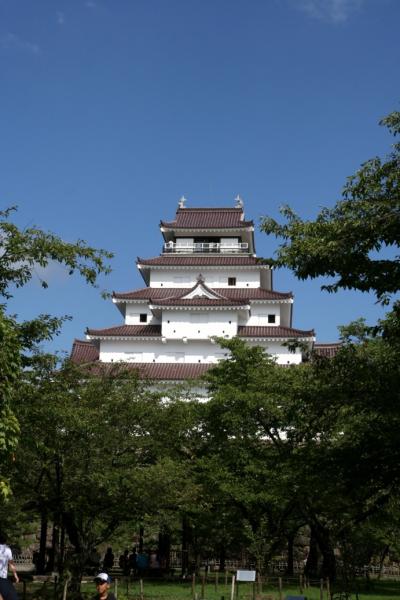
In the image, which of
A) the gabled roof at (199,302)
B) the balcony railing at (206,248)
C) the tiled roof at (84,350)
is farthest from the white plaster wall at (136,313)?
the balcony railing at (206,248)

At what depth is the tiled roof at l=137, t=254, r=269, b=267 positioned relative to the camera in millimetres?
54969

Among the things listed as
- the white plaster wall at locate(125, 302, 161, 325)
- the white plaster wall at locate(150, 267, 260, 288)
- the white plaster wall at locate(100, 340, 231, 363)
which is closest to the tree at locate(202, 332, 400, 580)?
the white plaster wall at locate(100, 340, 231, 363)

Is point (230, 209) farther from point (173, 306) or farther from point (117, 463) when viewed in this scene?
point (117, 463)

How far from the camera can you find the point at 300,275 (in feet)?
38.4

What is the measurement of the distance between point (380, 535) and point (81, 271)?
19.9 meters

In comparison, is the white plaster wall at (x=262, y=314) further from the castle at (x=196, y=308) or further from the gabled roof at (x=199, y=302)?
the gabled roof at (x=199, y=302)

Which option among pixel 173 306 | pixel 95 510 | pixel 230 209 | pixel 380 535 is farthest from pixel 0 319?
pixel 230 209

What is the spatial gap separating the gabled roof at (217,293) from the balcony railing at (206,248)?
321 centimetres

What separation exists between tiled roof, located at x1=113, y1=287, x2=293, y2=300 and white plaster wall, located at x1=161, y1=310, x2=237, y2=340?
1.66 meters

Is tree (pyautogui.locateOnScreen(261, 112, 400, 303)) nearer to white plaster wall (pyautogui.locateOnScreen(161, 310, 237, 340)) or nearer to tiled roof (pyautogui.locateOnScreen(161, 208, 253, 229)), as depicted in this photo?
white plaster wall (pyautogui.locateOnScreen(161, 310, 237, 340))

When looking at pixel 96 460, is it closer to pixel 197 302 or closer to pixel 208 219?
pixel 197 302

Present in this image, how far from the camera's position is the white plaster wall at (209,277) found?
182 feet

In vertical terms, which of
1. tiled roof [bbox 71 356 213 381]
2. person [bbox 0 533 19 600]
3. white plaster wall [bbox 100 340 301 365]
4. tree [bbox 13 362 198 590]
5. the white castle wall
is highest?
the white castle wall

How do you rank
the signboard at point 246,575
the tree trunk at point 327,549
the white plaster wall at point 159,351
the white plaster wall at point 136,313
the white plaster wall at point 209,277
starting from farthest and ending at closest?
the white plaster wall at point 209,277, the white plaster wall at point 136,313, the white plaster wall at point 159,351, the tree trunk at point 327,549, the signboard at point 246,575
